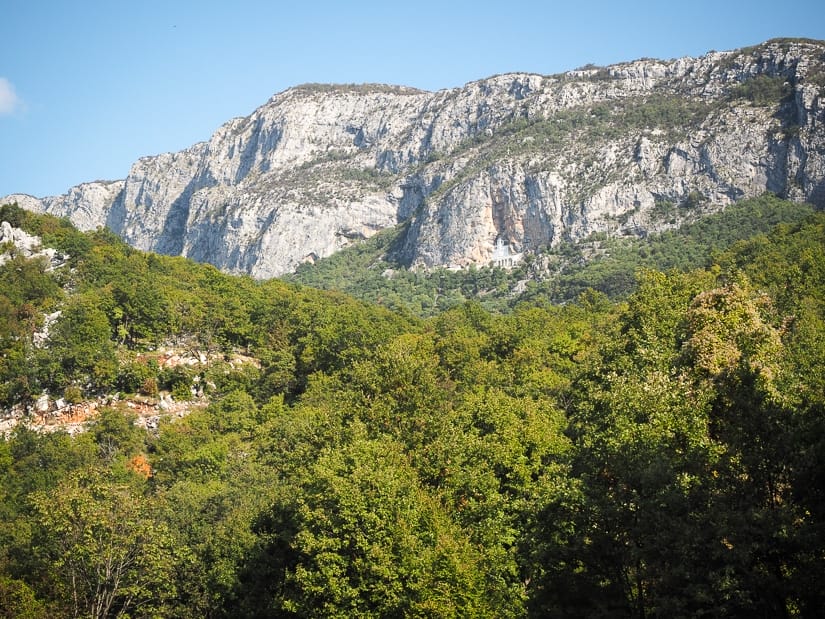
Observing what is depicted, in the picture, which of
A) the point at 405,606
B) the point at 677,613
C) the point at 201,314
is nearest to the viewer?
the point at 677,613

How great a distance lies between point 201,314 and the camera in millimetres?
86562

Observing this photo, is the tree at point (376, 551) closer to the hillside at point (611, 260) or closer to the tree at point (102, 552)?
the tree at point (102, 552)

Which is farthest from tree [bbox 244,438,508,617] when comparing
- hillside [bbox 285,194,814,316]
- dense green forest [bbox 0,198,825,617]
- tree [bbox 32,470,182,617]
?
hillside [bbox 285,194,814,316]

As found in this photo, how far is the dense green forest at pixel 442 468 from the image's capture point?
69.2 ft

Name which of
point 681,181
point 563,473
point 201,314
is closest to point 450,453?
point 563,473

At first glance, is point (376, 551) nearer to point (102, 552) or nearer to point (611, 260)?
point (102, 552)

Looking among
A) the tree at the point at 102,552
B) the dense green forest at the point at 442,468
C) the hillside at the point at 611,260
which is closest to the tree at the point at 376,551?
the dense green forest at the point at 442,468

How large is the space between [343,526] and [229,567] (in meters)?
11.5

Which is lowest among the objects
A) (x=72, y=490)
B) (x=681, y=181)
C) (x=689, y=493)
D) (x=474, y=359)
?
(x=72, y=490)

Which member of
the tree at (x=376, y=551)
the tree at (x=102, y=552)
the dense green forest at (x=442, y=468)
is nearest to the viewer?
the dense green forest at (x=442, y=468)

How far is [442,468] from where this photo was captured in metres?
37.6

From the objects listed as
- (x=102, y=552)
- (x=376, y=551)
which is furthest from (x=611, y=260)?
(x=376, y=551)

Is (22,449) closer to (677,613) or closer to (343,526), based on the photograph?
(343,526)

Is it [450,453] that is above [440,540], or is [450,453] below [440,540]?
above
